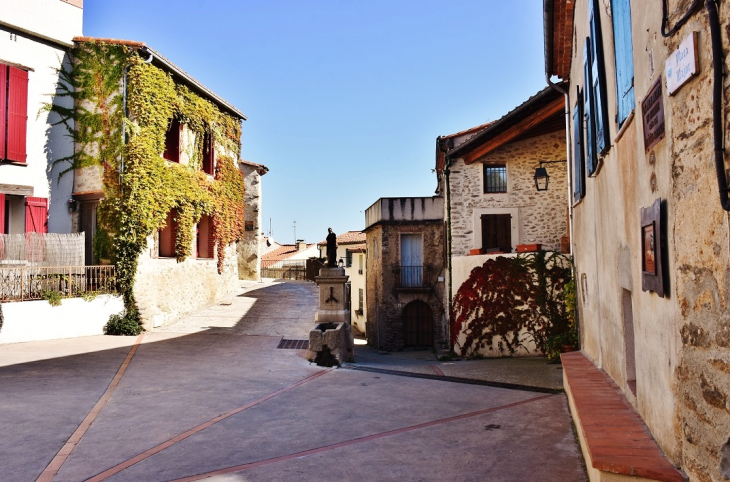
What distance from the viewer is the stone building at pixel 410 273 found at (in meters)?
21.3

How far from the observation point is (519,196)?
17438mm

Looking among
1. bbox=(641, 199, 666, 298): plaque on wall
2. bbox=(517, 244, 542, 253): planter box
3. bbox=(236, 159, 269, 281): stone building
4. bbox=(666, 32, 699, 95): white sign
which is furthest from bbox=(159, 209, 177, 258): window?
bbox=(666, 32, 699, 95): white sign

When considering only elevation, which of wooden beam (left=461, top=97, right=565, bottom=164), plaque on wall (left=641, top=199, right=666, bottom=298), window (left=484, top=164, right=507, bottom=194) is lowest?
plaque on wall (left=641, top=199, right=666, bottom=298)

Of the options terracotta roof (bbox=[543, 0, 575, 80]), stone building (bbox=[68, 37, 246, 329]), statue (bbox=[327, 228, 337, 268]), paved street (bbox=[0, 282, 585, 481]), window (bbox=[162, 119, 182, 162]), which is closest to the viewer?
paved street (bbox=[0, 282, 585, 481])

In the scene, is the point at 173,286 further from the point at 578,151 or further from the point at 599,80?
the point at 599,80

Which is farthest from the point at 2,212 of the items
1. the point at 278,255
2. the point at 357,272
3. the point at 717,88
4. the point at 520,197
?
the point at 278,255

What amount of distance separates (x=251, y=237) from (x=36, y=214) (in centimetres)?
1421

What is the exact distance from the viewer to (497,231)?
1775 cm

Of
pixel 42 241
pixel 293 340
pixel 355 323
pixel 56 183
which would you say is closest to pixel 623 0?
pixel 293 340

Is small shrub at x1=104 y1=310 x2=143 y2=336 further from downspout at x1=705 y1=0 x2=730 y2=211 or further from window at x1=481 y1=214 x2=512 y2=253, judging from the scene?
downspout at x1=705 y1=0 x2=730 y2=211

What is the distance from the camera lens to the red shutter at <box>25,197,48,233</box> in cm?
1506

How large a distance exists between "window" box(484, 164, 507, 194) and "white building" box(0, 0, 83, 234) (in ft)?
41.5

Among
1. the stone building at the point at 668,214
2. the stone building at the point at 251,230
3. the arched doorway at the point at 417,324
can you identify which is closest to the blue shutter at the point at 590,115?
the stone building at the point at 668,214

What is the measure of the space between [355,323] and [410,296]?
8.22m
